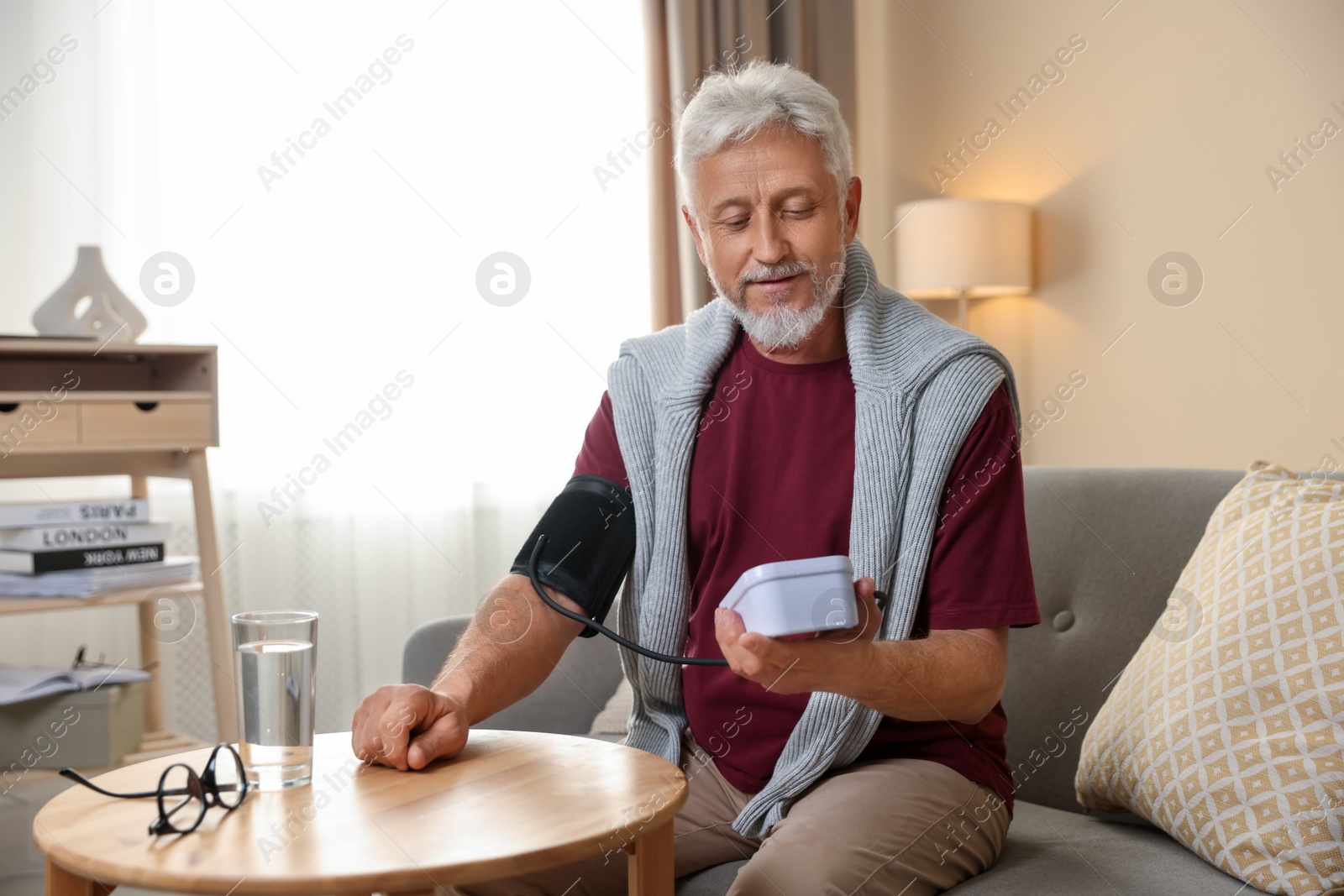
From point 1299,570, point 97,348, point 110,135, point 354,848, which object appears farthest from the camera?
point 110,135

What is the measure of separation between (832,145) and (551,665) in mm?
676

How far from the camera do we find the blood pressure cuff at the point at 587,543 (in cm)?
131

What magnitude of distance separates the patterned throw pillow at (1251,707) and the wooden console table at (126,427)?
151 centimetres

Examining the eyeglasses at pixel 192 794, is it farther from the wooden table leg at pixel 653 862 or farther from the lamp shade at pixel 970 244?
the lamp shade at pixel 970 244

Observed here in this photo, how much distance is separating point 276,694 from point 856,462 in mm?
667

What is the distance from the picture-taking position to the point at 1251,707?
1201 millimetres

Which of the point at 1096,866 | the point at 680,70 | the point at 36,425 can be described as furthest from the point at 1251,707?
the point at 680,70

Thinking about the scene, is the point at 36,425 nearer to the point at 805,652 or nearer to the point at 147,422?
the point at 147,422

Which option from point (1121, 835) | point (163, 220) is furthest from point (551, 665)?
point (163, 220)

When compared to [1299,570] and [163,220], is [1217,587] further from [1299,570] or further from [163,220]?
[163,220]

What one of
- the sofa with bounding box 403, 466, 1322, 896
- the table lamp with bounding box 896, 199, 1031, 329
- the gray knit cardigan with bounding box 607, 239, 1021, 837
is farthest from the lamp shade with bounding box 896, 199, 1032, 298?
the gray knit cardigan with bounding box 607, 239, 1021, 837

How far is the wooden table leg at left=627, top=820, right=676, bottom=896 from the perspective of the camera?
0.96m

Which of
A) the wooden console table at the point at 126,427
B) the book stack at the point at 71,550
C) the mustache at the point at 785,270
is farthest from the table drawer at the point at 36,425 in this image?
the mustache at the point at 785,270

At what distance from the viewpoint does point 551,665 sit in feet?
4.28
